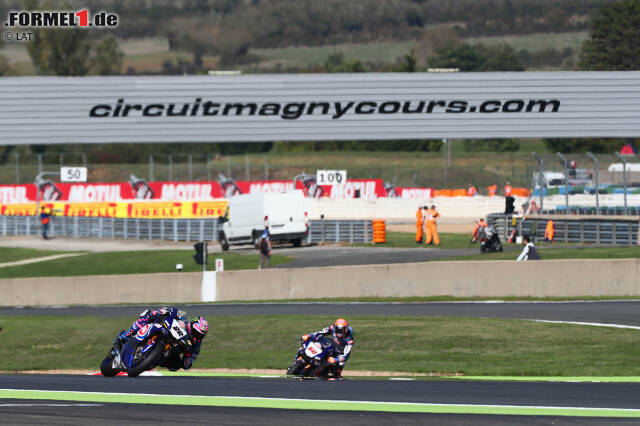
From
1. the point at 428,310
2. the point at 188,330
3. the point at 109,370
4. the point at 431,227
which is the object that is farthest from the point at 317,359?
the point at 431,227

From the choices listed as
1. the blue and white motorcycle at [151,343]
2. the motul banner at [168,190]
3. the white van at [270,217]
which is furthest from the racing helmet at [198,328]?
the motul banner at [168,190]

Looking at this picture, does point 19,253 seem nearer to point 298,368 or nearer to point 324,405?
point 298,368

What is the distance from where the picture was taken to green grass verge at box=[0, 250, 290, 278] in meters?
34.4

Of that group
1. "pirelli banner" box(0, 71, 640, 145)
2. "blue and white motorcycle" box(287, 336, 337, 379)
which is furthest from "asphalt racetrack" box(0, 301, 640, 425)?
"pirelli banner" box(0, 71, 640, 145)

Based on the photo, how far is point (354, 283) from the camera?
26969 millimetres

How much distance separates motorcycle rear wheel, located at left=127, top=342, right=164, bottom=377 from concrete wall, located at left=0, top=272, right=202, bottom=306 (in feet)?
50.7

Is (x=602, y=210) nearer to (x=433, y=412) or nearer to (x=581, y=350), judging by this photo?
(x=581, y=350)

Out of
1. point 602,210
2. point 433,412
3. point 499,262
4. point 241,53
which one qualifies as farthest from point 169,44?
point 433,412

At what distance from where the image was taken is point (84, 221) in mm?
48125

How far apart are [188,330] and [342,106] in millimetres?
31854

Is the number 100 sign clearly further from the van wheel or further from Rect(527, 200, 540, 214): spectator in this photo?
Rect(527, 200, 540, 214): spectator

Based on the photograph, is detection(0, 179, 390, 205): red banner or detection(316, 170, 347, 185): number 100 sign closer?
detection(316, 170, 347, 185): number 100 sign

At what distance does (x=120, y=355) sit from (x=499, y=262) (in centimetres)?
1443

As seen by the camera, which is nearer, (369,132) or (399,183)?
(369,132)
